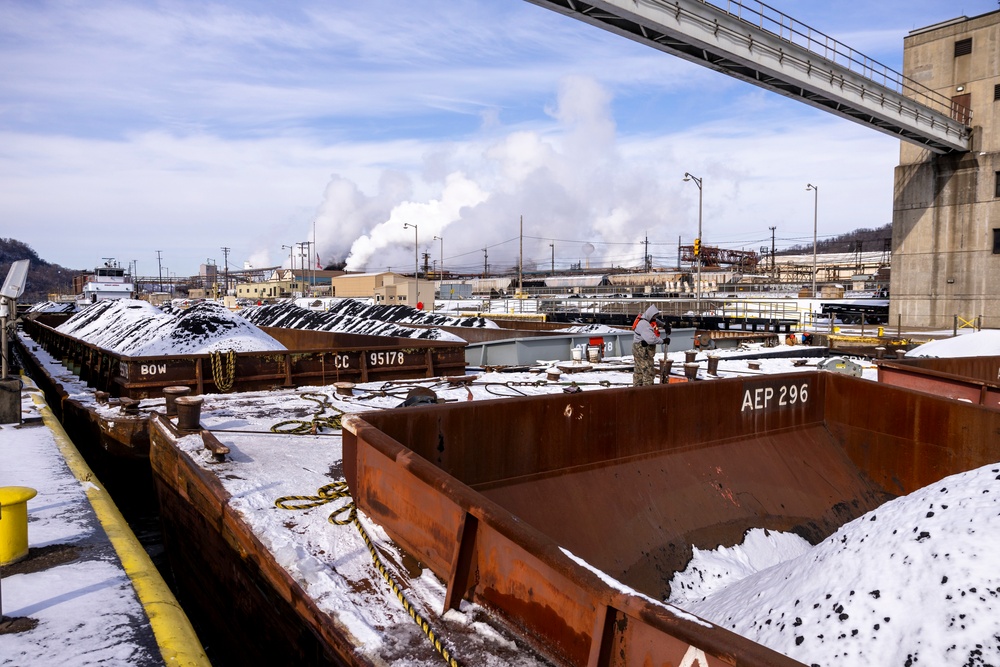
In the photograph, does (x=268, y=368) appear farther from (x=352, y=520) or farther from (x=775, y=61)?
(x=775, y=61)

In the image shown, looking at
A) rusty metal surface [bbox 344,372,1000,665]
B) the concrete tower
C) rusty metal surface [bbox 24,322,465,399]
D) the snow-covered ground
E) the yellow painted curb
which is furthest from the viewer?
the concrete tower

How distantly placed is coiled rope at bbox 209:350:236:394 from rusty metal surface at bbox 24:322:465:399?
1.1 inches

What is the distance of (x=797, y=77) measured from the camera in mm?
25438

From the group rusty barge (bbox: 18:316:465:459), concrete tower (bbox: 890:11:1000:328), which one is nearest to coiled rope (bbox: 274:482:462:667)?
rusty barge (bbox: 18:316:465:459)

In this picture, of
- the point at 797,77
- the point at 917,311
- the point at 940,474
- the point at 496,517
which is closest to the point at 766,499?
the point at 940,474

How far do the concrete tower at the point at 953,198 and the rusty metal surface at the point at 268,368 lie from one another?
3189 centimetres

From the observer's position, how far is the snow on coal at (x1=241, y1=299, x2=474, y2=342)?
24359 millimetres

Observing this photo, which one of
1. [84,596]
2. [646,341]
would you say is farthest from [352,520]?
[646,341]

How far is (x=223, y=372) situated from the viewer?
39.7 feet

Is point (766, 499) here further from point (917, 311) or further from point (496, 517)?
point (917, 311)

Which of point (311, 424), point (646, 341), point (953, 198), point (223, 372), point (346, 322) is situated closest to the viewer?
point (311, 424)

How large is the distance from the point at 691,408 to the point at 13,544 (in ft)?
21.5

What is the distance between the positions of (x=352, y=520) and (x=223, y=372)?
804 cm

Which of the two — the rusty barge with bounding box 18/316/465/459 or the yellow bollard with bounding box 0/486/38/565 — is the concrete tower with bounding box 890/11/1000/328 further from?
the yellow bollard with bounding box 0/486/38/565
